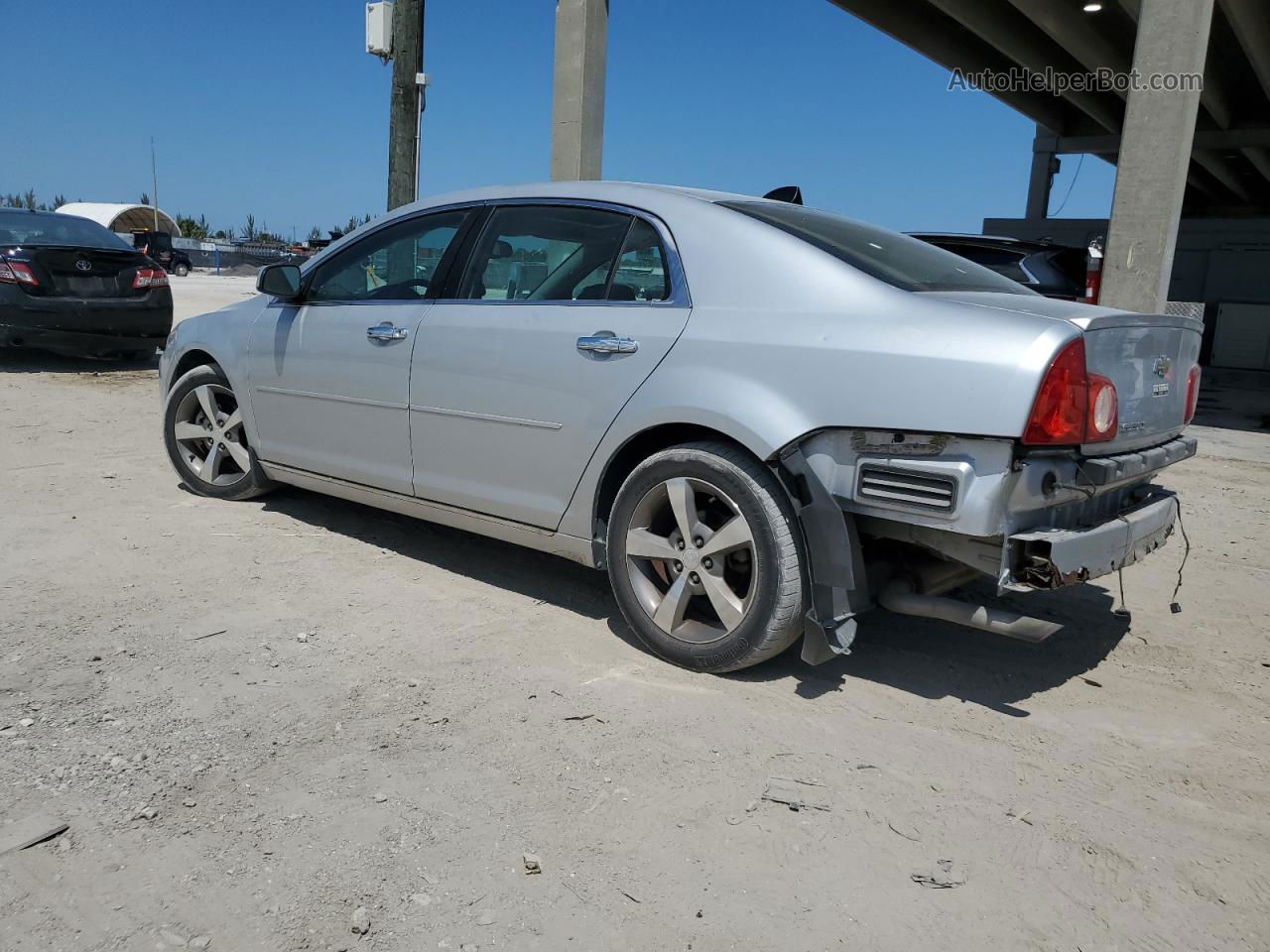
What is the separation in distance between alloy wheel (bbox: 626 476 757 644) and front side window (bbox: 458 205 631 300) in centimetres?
83

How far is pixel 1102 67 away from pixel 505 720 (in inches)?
718

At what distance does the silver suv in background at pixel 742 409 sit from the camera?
109 inches

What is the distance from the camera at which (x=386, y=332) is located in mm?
4125

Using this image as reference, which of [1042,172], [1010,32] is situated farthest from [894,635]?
[1042,172]

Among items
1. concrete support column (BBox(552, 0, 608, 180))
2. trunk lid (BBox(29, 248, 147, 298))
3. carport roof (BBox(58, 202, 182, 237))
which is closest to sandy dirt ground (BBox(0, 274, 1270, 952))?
trunk lid (BBox(29, 248, 147, 298))

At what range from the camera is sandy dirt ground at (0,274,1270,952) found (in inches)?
81.6

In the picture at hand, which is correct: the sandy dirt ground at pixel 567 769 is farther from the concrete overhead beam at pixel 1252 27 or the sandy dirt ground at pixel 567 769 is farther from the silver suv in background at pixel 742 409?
the concrete overhead beam at pixel 1252 27

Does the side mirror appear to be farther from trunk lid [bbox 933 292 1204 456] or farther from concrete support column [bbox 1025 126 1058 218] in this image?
concrete support column [bbox 1025 126 1058 218]

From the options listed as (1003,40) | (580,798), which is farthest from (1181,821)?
(1003,40)

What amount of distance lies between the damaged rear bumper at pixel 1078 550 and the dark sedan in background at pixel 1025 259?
4.46 meters

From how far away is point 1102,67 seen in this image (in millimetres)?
17125

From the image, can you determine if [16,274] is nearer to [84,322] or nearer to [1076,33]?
[84,322]

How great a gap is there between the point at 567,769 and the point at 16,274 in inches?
342

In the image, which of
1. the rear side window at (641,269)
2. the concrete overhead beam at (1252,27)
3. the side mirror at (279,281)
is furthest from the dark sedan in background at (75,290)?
the concrete overhead beam at (1252,27)
